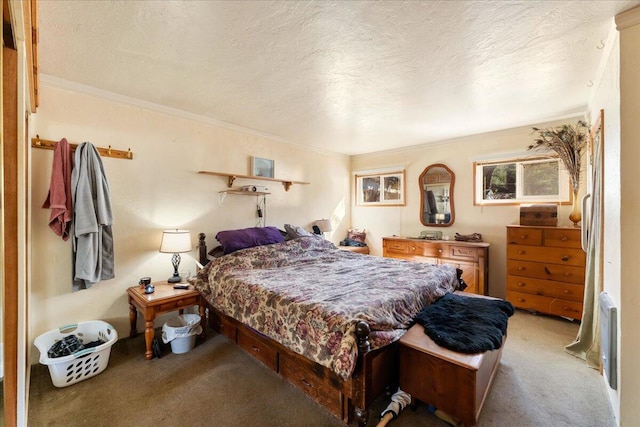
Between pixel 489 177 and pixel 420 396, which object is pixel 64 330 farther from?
pixel 489 177

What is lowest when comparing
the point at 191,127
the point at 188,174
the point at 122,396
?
the point at 122,396

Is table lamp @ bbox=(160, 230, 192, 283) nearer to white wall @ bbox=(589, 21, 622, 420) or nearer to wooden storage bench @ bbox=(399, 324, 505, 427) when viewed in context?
wooden storage bench @ bbox=(399, 324, 505, 427)

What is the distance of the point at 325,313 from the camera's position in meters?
1.74

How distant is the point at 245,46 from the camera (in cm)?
191

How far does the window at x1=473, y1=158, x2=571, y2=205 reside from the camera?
11.6ft

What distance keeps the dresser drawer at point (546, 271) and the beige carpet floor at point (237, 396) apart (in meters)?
0.96

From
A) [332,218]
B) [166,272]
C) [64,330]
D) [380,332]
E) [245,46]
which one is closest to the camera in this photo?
[380,332]

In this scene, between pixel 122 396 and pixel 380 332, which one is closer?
pixel 380 332

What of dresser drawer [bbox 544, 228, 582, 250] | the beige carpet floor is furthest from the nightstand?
dresser drawer [bbox 544, 228, 582, 250]

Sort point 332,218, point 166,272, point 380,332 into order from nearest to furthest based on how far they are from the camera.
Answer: point 380,332 → point 166,272 → point 332,218

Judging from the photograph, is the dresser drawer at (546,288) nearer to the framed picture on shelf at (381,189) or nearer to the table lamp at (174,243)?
the framed picture on shelf at (381,189)

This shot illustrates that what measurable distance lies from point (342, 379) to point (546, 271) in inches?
116

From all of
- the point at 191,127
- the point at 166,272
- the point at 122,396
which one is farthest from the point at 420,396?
the point at 191,127

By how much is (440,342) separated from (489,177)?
319cm
